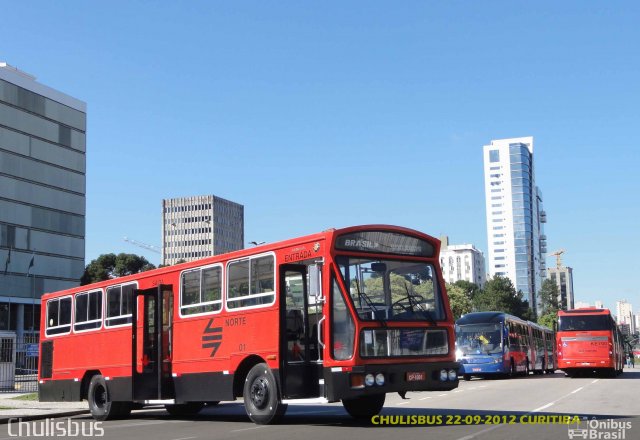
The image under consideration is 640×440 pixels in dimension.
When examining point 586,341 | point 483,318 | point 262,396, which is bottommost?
point 262,396

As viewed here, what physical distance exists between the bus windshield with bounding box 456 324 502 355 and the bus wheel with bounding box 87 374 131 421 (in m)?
23.1

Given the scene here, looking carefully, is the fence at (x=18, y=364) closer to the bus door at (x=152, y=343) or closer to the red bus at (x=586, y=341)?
the bus door at (x=152, y=343)

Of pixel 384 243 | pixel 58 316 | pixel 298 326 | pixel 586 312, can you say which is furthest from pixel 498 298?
pixel 298 326

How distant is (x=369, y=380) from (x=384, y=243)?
270 cm

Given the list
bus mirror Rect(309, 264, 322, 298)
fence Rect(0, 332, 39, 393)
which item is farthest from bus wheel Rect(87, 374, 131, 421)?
fence Rect(0, 332, 39, 393)

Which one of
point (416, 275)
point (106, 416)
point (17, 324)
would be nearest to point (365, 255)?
point (416, 275)

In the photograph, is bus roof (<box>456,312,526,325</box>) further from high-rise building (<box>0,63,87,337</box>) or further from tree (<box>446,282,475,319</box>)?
tree (<box>446,282,475,319</box>)

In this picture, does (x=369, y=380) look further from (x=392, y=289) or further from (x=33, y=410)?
(x=33, y=410)

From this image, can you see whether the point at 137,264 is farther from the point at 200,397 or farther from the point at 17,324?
the point at 200,397

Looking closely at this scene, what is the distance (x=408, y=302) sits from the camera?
594 inches

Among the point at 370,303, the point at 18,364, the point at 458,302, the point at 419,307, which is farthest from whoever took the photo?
the point at 458,302

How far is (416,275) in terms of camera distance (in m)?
15.5

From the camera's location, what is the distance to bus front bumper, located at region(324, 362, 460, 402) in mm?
13852

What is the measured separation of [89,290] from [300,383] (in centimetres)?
835
